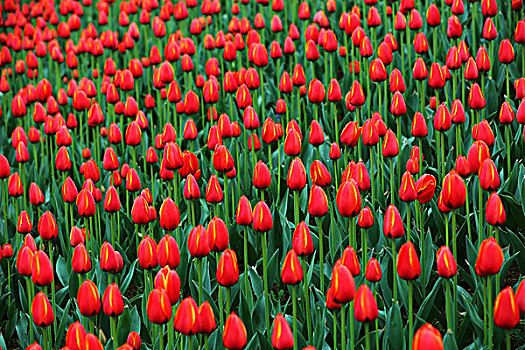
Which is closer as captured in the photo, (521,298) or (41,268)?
(521,298)

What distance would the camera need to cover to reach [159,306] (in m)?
2.54

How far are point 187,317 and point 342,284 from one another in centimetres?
50

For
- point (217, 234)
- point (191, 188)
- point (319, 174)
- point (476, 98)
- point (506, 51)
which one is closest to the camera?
point (217, 234)

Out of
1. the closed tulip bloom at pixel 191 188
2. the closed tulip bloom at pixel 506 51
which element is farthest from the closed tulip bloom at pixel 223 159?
the closed tulip bloom at pixel 506 51

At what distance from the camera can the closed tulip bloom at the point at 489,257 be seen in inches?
95.7

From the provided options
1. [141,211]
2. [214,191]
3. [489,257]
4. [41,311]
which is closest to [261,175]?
[214,191]

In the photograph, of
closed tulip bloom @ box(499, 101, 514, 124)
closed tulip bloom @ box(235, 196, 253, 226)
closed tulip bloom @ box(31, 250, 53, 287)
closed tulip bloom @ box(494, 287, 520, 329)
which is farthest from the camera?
closed tulip bloom @ box(499, 101, 514, 124)

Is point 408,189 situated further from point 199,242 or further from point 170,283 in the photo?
point 170,283

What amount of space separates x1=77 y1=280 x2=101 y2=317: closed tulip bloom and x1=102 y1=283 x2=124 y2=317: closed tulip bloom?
41mm

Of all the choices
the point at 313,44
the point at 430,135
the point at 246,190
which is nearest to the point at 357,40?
the point at 313,44

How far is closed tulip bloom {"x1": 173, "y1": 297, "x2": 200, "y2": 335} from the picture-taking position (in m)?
2.45

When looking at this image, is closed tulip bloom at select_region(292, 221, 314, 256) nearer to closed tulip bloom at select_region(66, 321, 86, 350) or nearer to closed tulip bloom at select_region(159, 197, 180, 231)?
closed tulip bloom at select_region(159, 197, 180, 231)

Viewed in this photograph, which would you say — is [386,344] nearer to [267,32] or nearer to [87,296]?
[87,296]

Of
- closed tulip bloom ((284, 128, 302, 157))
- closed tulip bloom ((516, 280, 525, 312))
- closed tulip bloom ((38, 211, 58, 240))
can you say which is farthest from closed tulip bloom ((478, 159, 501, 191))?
closed tulip bloom ((38, 211, 58, 240))
